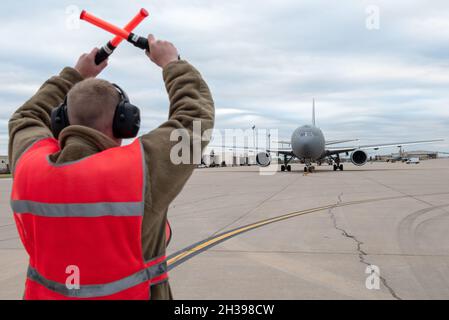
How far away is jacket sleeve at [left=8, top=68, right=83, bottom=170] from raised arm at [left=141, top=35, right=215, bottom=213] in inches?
23.2

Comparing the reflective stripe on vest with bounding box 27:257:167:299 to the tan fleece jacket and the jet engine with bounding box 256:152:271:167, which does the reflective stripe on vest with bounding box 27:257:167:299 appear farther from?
the jet engine with bounding box 256:152:271:167

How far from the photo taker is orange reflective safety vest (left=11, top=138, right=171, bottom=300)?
5.16ft

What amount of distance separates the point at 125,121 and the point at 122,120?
1 cm

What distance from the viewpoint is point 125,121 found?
182 cm

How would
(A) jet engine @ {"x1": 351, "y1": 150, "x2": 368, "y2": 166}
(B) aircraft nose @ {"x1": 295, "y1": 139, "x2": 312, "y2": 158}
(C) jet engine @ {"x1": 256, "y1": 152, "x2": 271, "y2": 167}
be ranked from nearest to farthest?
(B) aircraft nose @ {"x1": 295, "y1": 139, "x2": 312, "y2": 158}
(A) jet engine @ {"x1": 351, "y1": 150, "x2": 368, "y2": 166}
(C) jet engine @ {"x1": 256, "y1": 152, "x2": 271, "y2": 167}

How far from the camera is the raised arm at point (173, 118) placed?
5.57 feet

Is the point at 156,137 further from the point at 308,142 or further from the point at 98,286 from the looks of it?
the point at 308,142

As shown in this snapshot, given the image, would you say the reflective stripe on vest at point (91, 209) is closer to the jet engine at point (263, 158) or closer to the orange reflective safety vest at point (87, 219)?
the orange reflective safety vest at point (87, 219)

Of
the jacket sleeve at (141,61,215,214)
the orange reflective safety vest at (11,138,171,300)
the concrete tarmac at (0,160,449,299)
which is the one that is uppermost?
the jacket sleeve at (141,61,215,214)

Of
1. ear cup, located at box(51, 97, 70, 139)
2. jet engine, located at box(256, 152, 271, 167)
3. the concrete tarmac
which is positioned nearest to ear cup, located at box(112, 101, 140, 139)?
ear cup, located at box(51, 97, 70, 139)

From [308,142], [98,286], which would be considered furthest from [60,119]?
[308,142]

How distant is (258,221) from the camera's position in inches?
392

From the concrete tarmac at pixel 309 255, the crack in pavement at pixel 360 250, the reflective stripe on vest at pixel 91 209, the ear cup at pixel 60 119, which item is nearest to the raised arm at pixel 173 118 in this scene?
the reflective stripe on vest at pixel 91 209
